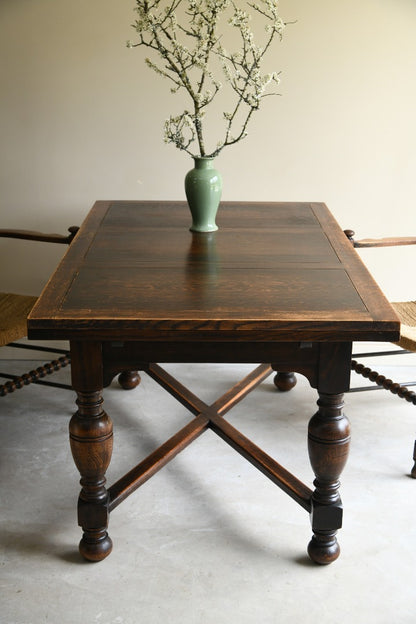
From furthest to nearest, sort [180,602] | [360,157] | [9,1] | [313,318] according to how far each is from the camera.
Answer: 1. [360,157]
2. [9,1]
3. [180,602]
4. [313,318]

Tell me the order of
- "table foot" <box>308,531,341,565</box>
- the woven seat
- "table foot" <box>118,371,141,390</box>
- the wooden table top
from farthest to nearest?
"table foot" <box>118,371,141,390</box>
the woven seat
"table foot" <box>308,531,341,565</box>
the wooden table top

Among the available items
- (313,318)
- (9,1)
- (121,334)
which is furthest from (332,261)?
(9,1)

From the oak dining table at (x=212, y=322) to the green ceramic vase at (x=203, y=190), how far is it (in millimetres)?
62

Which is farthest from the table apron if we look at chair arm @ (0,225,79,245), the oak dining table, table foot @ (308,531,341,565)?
chair arm @ (0,225,79,245)

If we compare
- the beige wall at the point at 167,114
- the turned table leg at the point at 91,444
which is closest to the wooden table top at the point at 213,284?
the turned table leg at the point at 91,444

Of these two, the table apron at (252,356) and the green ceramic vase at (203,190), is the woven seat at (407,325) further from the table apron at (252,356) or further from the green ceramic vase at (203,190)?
the green ceramic vase at (203,190)

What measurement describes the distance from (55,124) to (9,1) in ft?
1.70

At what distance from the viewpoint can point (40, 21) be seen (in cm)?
316

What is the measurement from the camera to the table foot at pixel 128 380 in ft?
10.8

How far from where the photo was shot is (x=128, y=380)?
10.8 feet

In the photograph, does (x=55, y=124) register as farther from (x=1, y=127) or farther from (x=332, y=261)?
(x=332, y=261)

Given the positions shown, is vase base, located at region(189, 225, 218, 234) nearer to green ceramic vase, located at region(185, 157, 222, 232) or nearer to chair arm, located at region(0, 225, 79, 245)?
green ceramic vase, located at region(185, 157, 222, 232)

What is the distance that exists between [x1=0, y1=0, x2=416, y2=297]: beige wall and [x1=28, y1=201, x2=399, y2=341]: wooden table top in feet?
1.73

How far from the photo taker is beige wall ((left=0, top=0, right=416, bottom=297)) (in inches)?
124
